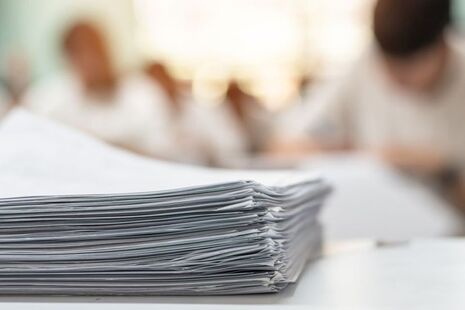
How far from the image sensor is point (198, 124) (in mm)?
3438

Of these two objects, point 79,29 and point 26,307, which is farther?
point 79,29

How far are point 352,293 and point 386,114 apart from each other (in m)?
1.61

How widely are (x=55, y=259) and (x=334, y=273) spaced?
0.20 meters

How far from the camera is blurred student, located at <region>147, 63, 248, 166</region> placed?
2844 millimetres

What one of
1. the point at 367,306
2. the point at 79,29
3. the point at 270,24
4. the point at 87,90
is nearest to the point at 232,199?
the point at 367,306

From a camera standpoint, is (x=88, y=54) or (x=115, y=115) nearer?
(x=115, y=115)

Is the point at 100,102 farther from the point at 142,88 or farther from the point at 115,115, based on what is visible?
the point at 142,88

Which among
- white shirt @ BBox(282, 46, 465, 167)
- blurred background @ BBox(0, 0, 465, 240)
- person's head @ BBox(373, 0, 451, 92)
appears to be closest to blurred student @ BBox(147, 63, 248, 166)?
blurred background @ BBox(0, 0, 465, 240)

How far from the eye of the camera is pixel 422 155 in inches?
73.4

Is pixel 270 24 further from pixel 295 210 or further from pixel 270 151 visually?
pixel 295 210

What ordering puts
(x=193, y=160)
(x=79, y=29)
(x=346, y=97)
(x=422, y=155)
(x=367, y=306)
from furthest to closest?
(x=79, y=29) < (x=193, y=160) < (x=346, y=97) < (x=422, y=155) < (x=367, y=306)

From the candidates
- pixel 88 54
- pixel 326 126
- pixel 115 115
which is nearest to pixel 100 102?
pixel 115 115

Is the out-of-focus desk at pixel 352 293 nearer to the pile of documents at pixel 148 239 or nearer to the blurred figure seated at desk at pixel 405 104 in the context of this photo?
the pile of documents at pixel 148 239

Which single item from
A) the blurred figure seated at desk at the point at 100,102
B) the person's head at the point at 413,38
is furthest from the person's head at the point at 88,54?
the person's head at the point at 413,38
